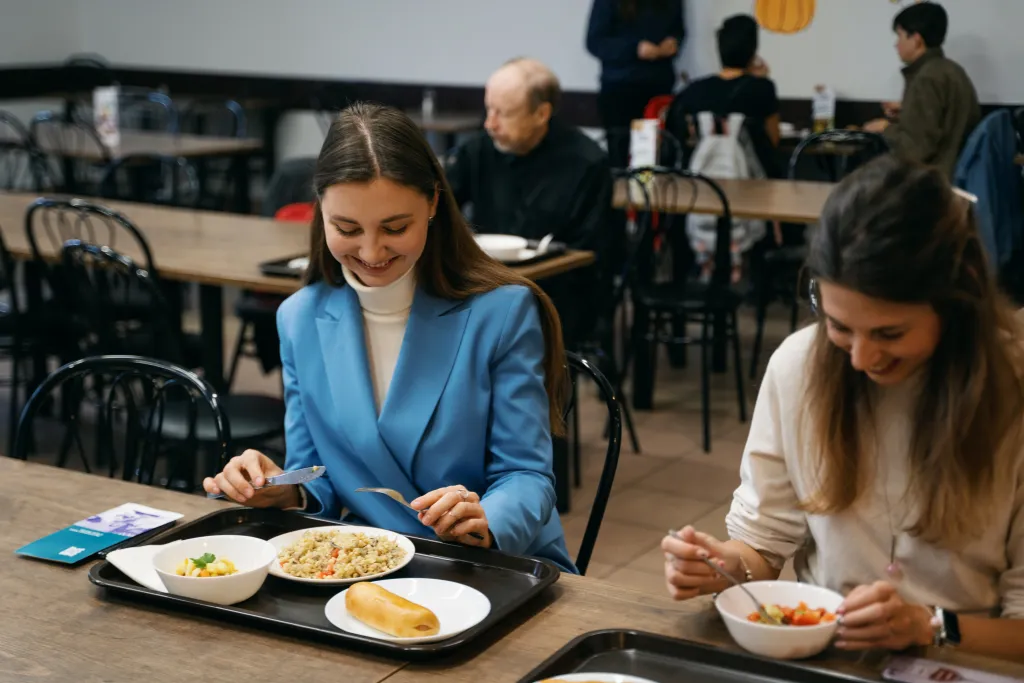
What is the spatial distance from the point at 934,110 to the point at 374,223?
14.4 feet

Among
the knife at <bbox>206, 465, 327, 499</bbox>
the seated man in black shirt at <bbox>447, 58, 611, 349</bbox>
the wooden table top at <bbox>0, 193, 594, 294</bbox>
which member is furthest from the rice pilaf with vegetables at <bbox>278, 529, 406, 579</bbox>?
the seated man in black shirt at <bbox>447, 58, 611, 349</bbox>

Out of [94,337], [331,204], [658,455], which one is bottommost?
[658,455]

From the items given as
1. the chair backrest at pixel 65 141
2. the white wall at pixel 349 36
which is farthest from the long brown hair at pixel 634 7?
the chair backrest at pixel 65 141

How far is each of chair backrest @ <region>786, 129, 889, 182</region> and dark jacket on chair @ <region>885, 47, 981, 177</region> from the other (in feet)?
0.49

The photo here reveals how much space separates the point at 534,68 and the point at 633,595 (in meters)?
2.74

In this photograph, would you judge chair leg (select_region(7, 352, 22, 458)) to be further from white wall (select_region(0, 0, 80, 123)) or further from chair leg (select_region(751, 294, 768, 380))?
white wall (select_region(0, 0, 80, 123))

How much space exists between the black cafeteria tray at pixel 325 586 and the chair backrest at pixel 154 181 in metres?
3.60

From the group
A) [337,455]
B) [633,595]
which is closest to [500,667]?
[633,595]

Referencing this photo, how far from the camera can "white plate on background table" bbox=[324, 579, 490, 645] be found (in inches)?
56.1

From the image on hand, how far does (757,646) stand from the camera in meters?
1.34

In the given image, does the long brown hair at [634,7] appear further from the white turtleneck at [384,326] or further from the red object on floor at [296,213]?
the white turtleneck at [384,326]

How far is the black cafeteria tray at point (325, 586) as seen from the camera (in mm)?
1415

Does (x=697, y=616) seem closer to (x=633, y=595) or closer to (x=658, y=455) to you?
(x=633, y=595)

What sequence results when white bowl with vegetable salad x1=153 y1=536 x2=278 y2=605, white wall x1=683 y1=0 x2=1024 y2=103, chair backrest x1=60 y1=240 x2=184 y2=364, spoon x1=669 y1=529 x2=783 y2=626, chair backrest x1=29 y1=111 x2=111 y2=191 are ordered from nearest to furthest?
spoon x1=669 y1=529 x2=783 y2=626 → white bowl with vegetable salad x1=153 y1=536 x2=278 y2=605 → chair backrest x1=60 y1=240 x2=184 y2=364 → white wall x1=683 y1=0 x2=1024 y2=103 → chair backrest x1=29 y1=111 x2=111 y2=191
